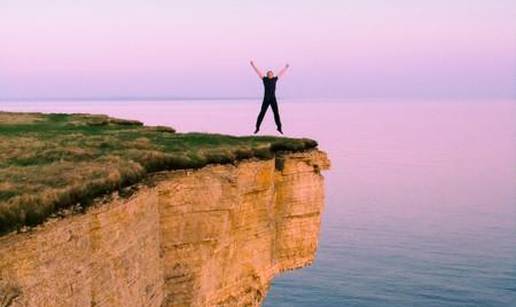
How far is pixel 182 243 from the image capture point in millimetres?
17172

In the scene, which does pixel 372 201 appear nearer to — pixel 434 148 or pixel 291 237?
pixel 291 237

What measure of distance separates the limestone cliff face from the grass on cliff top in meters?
0.44

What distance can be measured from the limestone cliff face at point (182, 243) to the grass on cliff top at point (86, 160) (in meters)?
0.44

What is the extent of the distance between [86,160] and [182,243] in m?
3.22

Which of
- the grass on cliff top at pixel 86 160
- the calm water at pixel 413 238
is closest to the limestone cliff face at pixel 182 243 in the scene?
the grass on cliff top at pixel 86 160

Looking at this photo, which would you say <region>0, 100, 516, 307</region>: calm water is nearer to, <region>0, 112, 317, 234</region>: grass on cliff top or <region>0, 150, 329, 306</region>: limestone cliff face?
<region>0, 150, 329, 306</region>: limestone cliff face

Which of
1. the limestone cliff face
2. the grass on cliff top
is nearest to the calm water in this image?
the limestone cliff face

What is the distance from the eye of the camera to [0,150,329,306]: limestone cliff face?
10266 mm

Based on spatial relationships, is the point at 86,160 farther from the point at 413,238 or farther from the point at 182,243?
the point at 413,238

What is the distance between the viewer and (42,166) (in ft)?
51.6

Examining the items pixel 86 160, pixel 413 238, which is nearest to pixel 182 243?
pixel 86 160

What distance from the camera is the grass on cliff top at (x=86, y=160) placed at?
1162 centimetres

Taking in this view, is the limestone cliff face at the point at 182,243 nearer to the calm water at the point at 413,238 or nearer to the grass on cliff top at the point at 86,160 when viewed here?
the grass on cliff top at the point at 86,160

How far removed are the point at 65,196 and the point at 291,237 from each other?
432 inches
